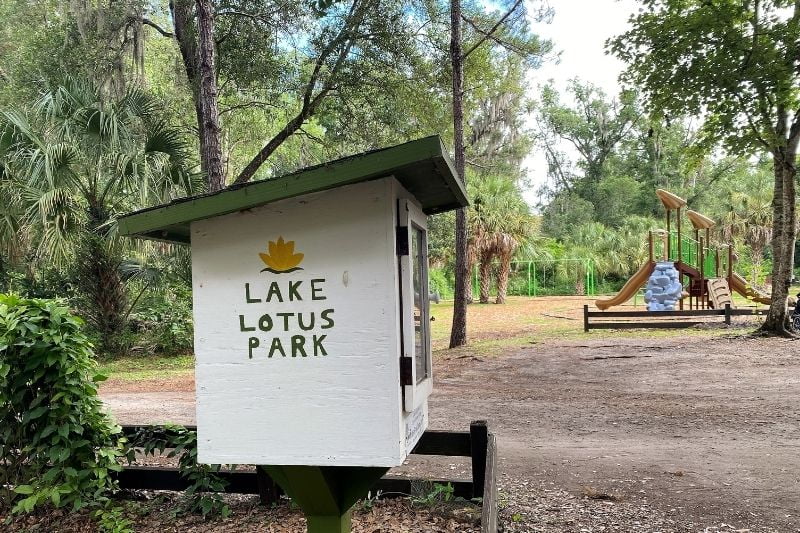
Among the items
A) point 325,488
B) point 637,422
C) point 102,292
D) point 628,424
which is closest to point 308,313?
point 325,488

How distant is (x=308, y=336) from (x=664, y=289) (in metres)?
16.9

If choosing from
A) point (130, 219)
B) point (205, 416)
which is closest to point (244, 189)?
point (130, 219)

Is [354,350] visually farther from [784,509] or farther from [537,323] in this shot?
[537,323]

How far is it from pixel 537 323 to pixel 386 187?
1682 centimetres

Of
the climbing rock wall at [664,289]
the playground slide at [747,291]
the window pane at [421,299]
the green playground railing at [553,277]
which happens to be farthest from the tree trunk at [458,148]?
the green playground railing at [553,277]

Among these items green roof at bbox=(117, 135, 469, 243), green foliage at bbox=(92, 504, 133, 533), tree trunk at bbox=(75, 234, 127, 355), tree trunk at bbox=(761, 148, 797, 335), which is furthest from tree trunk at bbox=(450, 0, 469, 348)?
green roof at bbox=(117, 135, 469, 243)

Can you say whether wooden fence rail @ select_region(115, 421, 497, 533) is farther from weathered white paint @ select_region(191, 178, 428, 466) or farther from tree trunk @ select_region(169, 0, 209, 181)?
tree trunk @ select_region(169, 0, 209, 181)

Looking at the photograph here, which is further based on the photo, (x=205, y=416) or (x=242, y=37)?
(x=242, y=37)

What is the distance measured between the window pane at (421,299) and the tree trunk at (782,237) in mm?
12747

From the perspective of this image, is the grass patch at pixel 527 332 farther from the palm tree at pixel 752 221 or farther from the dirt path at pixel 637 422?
the palm tree at pixel 752 221

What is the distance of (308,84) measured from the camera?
1187 centimetres

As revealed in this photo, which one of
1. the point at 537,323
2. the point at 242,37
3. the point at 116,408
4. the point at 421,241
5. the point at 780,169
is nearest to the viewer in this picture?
the point at 421,241

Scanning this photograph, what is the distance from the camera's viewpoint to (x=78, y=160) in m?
9.67

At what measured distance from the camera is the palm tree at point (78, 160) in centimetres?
884
